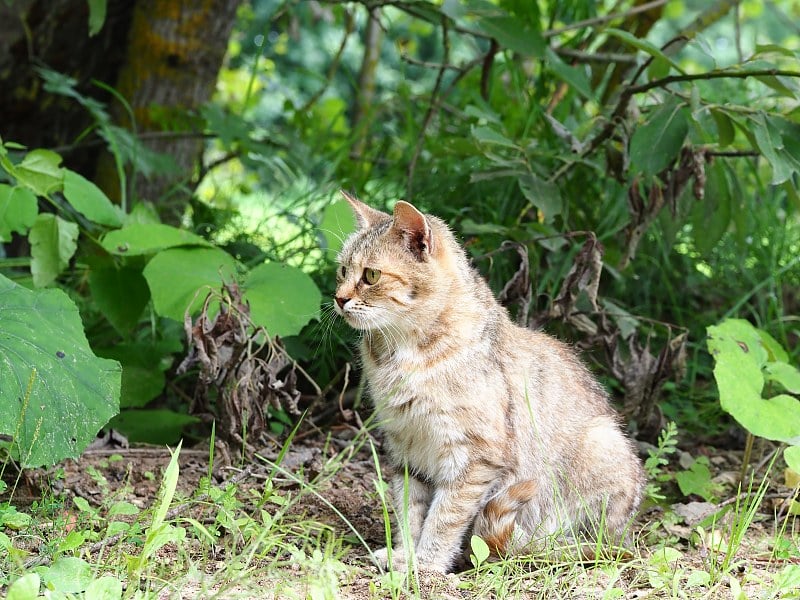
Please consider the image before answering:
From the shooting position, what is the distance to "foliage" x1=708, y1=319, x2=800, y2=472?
3.08 meters

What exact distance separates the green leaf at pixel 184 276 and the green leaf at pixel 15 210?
0.51m

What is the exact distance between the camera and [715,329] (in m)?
3.51

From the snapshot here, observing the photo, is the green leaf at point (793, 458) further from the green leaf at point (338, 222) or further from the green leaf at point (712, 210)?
the green leaf at point (338, 222)

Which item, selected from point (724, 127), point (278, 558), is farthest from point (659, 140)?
point (278, 558)

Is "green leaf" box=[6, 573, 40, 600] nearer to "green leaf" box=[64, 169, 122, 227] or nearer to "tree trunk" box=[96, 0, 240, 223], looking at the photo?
"green leaf" box=[64, 169, 122, 227]

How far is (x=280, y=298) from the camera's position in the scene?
3.51m

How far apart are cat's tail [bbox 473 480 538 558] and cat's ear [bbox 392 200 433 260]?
778 millimetres

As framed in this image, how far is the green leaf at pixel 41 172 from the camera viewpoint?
3711mm

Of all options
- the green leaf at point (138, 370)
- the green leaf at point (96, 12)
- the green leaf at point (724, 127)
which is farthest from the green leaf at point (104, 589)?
the green leaf at point (724, 127)

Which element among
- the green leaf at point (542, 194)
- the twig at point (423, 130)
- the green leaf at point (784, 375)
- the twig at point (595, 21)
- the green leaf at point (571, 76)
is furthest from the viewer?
the twig at point (595, 21)

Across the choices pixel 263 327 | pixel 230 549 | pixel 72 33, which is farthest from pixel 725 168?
pixel 72 33

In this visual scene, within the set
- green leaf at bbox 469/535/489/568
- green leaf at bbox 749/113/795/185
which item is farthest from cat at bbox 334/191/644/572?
green leaf at bbox 749/113/795/185

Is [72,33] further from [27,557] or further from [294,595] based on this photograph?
[294,595]

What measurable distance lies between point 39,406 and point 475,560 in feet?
4.46
